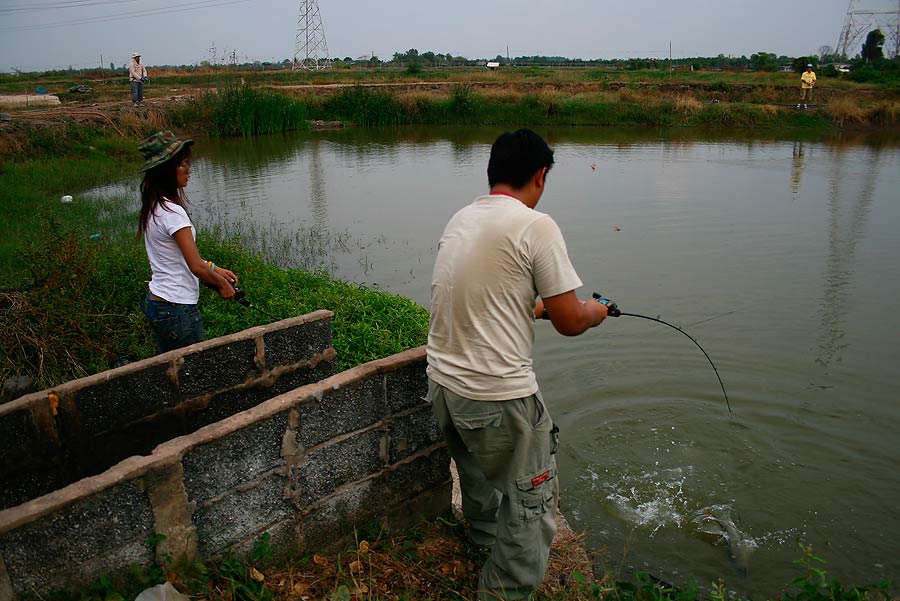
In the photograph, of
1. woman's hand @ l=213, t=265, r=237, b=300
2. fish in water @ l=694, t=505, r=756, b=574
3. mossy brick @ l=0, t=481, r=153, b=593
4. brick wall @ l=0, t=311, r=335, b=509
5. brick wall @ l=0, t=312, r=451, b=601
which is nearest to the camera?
mossy brick @ l=0, t=481, r=153, b=593

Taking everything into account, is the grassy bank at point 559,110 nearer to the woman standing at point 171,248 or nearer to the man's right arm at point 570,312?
the woman standing at point 171,248

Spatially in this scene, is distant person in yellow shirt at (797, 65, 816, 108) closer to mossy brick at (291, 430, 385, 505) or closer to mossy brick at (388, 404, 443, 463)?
mossy brick at (388, 404, 443, 463)

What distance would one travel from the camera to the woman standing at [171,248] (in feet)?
12.0

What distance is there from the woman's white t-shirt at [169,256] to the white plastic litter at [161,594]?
1770mm

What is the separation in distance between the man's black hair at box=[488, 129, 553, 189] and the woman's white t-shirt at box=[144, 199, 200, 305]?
186cm

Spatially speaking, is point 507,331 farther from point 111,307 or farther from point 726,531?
point 111,307

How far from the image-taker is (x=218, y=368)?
3.71 metres

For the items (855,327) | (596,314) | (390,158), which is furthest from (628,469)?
(390,158)

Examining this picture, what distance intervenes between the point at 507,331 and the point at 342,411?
890mm

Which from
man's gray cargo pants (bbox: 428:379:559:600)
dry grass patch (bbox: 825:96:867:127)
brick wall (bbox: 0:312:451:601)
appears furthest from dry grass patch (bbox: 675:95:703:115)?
man's gray cargo pants (bbox: 428:379:559:600)

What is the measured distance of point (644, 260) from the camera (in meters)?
9.44

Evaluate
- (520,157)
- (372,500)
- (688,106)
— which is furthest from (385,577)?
(688,106)

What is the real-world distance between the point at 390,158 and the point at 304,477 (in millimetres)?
16954

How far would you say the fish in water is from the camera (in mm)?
4066
